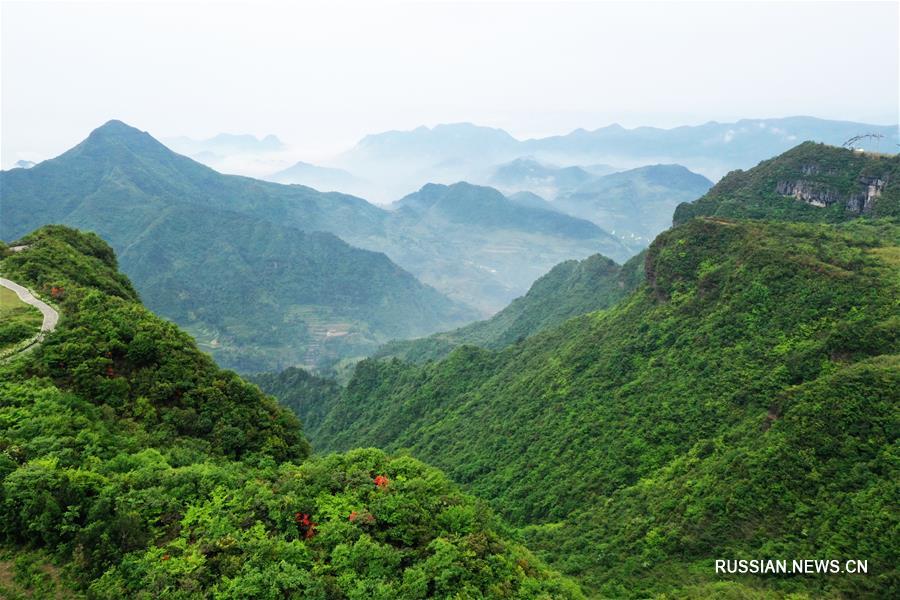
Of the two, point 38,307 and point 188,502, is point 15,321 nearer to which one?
point 38,307

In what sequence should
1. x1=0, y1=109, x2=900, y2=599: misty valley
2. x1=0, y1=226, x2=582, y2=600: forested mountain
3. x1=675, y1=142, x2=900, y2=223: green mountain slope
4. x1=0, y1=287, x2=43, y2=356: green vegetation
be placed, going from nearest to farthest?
1. x1=0, y1=226, x2=582, y2=600: forested mountain
2. x1=0, y1=109, x2=900, y2=599: misty valley
3. x1=0, y1=287, x2=43, y2=356: green vegetation
4. x1=675, y1=142, x2=900, y2=223: green mountain slope

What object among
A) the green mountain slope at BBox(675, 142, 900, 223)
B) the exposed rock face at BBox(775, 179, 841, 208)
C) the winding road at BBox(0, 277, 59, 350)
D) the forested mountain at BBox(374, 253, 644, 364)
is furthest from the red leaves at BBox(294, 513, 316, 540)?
the exposed rock face at BBox(775, 179, 841, 208)

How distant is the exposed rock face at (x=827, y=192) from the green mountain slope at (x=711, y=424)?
10.5 meters

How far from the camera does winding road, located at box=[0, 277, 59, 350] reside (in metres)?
24.5

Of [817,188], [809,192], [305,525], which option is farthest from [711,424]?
[809,192]

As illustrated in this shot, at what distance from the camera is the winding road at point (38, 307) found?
24.5 m

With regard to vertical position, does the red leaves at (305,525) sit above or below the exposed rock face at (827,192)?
below

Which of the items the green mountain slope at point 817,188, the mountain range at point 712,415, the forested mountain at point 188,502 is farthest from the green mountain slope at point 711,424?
the forested mountain at point 188,502

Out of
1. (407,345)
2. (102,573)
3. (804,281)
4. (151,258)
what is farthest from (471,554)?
(151,258)

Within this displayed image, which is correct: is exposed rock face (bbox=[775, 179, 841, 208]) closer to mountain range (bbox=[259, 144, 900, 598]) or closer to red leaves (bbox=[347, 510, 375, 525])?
mountain range (bbox=[259, 144, 900, 598])

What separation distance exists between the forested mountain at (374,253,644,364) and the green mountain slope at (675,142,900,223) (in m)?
19.6

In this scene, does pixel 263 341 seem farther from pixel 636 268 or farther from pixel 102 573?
pixel 102 573

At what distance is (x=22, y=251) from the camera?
35125 millimetres

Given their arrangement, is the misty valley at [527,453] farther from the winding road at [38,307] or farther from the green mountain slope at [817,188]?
the green mountain slope at [817,188]
